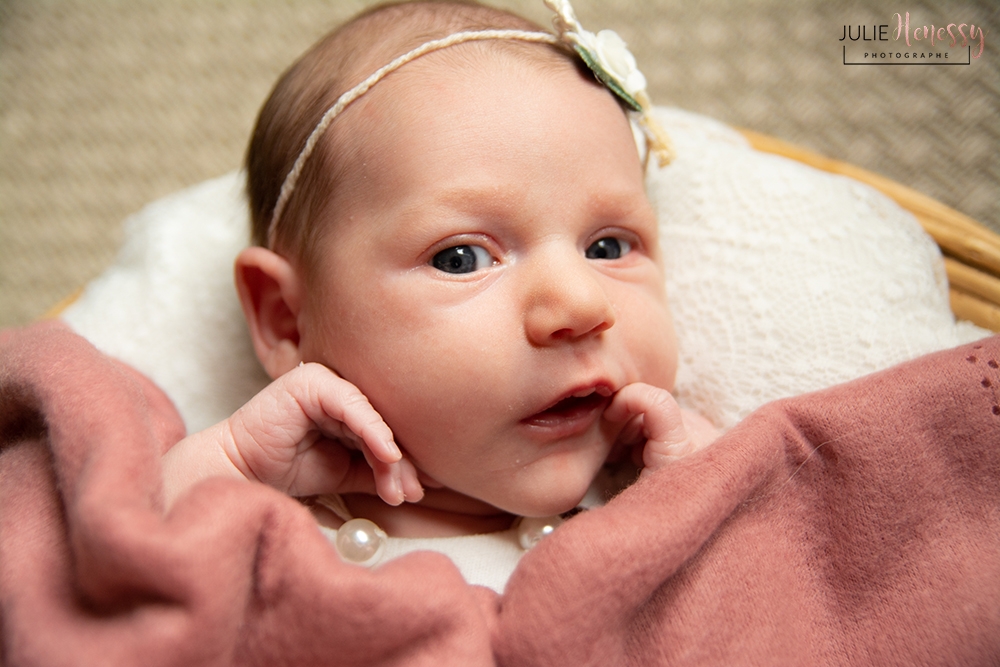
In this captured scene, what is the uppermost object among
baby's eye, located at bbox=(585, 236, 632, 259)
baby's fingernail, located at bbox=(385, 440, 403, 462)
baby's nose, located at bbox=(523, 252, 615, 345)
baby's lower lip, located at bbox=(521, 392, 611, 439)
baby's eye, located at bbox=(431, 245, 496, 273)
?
baby's eye, located at bbox=(431, 245, 496, 273)

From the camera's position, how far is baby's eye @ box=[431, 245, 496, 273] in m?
0.79

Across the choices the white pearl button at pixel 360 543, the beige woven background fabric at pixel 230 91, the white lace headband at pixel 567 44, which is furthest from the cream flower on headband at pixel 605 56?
the beige woven background fabric at pixel 230 91

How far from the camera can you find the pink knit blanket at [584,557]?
59cm

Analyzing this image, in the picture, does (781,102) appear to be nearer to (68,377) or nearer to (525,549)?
(525,549)

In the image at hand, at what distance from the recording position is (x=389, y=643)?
0.63 metres

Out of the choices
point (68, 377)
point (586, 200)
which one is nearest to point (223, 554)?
point (68, 377)

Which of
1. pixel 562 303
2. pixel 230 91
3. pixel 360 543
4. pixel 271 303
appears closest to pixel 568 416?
pixel 562 303

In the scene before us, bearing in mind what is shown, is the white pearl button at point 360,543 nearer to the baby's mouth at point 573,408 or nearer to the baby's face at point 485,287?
the baby's face at point 485,287

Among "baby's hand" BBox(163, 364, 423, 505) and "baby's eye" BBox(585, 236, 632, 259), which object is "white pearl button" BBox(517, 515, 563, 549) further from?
"baby's eye" BBox(585, 236, 632, 259)

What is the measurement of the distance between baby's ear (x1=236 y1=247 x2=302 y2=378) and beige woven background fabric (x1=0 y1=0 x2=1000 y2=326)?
886 millimetres

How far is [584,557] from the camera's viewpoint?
65cm

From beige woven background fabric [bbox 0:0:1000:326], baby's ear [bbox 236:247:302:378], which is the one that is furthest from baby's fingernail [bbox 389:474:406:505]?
beige woven background fabric [bbox 0:0:1000:326]

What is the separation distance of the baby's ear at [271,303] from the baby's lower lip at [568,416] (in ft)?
1.05

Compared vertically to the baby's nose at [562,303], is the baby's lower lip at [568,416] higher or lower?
lower
